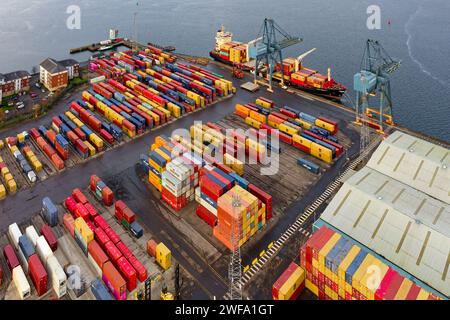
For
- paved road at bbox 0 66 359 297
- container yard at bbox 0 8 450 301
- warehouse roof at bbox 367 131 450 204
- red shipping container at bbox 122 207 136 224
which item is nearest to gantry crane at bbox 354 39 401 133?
container yard at bbox 0 8 450 301

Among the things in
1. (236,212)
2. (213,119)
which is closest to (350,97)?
(213,119)

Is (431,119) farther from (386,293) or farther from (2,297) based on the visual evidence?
(2,297)

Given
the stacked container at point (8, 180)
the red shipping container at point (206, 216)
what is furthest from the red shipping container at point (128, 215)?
the stacked container at point (8, 180)

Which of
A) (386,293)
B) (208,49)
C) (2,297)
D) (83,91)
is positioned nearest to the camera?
(386,293)

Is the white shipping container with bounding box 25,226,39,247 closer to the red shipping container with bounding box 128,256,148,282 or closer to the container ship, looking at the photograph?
the red shipping container with bounding box 128,256,148,282

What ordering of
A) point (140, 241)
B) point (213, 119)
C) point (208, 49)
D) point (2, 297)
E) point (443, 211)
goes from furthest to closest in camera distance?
1. point (208, 49)
2. point (213, 119)
3. point (140, 241)
4. point (443, 211)
5. point (2, 297)

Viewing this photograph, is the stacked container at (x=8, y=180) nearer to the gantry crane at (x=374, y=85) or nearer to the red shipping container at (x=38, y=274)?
the red shipping container at (x=38, y=274)
